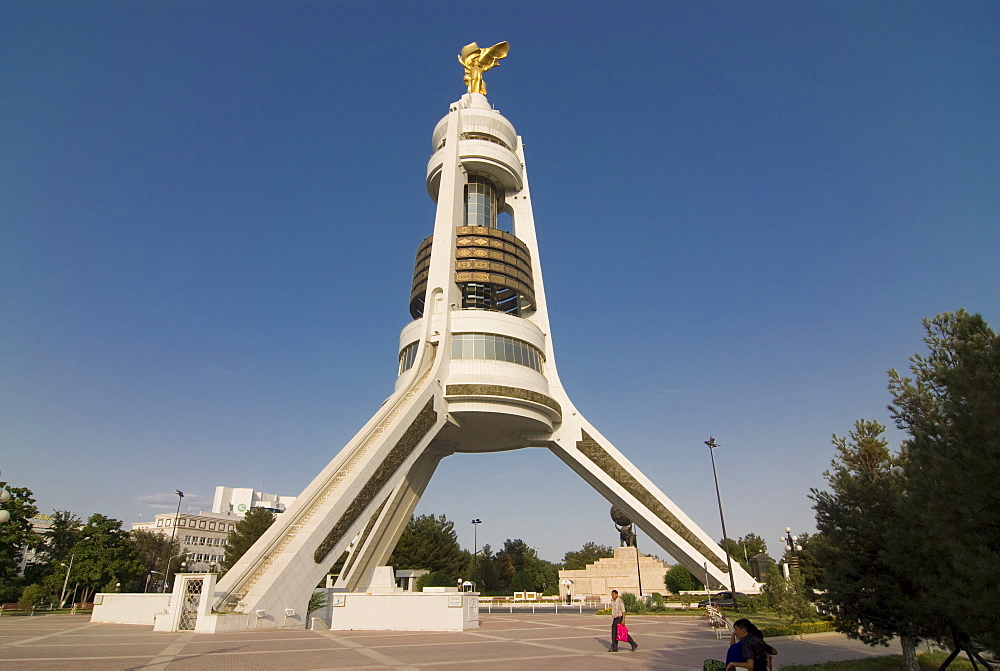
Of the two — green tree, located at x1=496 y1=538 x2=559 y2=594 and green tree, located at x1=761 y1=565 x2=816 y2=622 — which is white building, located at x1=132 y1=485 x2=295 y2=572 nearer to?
green tree, located at x1=496 y1=538 x2=559 y2=594

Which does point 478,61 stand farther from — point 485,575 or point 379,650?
point 485,575

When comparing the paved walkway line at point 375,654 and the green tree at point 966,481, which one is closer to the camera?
the green tree at point 966,481

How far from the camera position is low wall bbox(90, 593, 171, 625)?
1800cm

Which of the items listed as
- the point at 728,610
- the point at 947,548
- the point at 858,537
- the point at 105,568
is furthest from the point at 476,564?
the point at 947,548

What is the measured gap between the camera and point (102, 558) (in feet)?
122

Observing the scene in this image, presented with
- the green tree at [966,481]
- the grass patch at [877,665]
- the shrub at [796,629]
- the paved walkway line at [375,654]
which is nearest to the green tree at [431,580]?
the paved walkway line at [375,654]

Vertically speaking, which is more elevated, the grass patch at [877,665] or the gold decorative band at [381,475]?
the gold decorative band at [381,475]

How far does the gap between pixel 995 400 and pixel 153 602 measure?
21322 mm

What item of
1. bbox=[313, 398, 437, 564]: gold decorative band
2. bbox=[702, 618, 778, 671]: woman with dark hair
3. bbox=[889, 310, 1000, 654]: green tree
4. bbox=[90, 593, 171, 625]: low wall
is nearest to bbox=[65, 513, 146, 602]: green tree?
bbox=[90, 593, 171, 625]: low wall

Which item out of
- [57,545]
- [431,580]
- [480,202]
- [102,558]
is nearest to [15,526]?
[102,558]

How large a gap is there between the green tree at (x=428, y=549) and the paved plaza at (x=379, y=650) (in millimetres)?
33818

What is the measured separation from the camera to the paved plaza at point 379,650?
915cm

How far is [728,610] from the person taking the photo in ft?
91.8

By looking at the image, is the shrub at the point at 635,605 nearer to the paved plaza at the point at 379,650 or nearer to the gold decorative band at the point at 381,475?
the paved plaza at the point at 379,650
